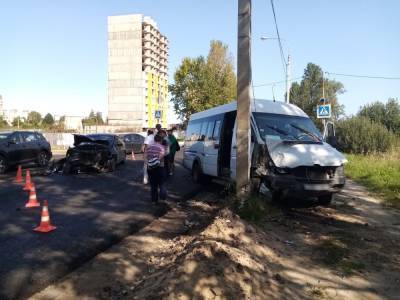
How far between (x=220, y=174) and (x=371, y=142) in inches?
720

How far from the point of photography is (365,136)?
27.1 meters

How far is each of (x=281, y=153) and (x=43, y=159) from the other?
1387 centimetres

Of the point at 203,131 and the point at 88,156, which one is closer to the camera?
the point at 203,131

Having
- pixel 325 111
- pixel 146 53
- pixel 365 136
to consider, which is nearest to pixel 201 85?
pixel 365 136

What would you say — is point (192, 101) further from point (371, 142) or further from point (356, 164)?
point (356, 164)

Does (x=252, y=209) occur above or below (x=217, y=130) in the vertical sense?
below

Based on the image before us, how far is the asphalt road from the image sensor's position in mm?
5355

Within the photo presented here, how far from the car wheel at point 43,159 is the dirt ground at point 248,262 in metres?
12.5

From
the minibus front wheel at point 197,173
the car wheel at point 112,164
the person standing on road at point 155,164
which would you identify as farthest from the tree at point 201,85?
the person standing on road at point 155,164

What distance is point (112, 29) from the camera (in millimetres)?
110062

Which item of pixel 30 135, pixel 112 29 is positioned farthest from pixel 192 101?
pixel 112 29

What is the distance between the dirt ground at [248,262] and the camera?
14.7ft

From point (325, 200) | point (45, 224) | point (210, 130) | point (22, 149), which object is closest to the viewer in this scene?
point (45, 224)

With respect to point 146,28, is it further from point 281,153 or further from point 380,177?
point 281,153
